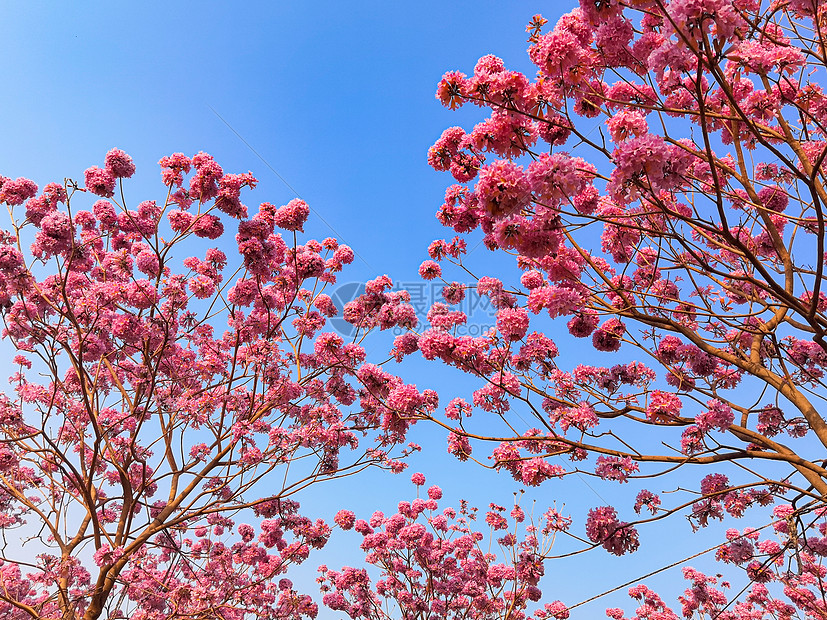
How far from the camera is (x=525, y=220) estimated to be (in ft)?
13.8

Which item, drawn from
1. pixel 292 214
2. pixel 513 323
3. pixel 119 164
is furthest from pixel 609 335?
pixel 119 164

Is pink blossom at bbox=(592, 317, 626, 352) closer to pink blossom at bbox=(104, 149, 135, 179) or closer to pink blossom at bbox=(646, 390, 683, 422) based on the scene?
pink blossom at bbox=(646, 390, 683, 422)

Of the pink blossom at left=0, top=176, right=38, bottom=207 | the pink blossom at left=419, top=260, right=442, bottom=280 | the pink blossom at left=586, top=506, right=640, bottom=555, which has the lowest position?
the pink blossom at left=586, top=506, right=640, bottom=555

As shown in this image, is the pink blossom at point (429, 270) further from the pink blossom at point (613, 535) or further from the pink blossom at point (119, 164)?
the pink blossom at point (119, 164)

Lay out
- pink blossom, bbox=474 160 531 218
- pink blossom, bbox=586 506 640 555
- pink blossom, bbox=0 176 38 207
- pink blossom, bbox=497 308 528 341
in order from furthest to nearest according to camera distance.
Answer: pink blossom, bbox=0 176 38 207, pink blossom, bbox=497 308 528 341, pink blossom, bbox=586 506 640 555, pink blossom, bbox=474 160 531 218

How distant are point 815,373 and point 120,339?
32.2 ft

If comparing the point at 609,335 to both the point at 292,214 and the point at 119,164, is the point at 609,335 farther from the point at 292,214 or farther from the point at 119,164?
the point at 119,164

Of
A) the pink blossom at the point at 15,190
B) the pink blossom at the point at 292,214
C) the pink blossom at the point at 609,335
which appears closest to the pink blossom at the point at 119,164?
the pink blossom at the point at 15,190

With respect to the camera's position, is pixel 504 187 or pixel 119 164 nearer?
pixel 504 187

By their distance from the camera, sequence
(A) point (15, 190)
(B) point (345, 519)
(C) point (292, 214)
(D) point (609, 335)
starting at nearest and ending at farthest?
(D) point (609, 335)
(A) point (15, 190)
(C) point (292, 214)
(B) point (345, 519)

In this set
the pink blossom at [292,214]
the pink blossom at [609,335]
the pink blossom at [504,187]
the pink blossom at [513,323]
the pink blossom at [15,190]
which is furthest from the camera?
the pink blossom at [292,214]

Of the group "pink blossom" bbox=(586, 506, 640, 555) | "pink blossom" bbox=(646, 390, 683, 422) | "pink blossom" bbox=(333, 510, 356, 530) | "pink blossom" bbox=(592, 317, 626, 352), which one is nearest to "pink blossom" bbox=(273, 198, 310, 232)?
"pink blossom" bbox=(592, 317, 626, 352)

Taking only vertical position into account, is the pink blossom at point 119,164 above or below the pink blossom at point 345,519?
above

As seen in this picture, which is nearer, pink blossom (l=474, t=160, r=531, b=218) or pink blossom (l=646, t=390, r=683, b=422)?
pink blossom (l=474, t=160, r=531, b=218)
